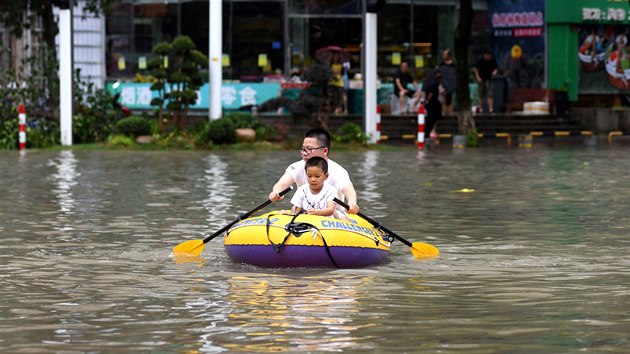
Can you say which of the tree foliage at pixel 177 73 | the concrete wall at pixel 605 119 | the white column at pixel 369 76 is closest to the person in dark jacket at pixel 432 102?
the white column at pixel 369 76

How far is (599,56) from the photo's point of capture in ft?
161

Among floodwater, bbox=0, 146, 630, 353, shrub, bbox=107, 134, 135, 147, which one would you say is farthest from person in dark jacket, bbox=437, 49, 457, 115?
floodwater, bbox=0, 146, 630, 353

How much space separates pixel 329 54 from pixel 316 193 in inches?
1158

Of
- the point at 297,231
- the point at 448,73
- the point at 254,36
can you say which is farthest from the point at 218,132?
the point at 297,231

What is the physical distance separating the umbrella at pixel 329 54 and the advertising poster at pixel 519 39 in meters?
5.92

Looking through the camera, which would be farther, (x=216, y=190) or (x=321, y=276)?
(x=216, y=190)

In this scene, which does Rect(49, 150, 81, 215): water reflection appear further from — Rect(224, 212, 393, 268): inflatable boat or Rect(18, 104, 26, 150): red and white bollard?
Rect(224, 212, 393, 268): inflatable boat

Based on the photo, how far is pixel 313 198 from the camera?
14.6 meters

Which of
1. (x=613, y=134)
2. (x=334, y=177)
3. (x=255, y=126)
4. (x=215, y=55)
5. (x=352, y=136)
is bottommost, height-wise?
(x=613, y=134)

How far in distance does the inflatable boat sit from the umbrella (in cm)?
2952

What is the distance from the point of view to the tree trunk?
38688 mm

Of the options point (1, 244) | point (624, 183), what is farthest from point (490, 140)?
point (1, 244)

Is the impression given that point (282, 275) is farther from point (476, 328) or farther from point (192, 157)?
point (192, 157)

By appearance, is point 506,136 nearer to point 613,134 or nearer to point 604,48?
point 613,134
